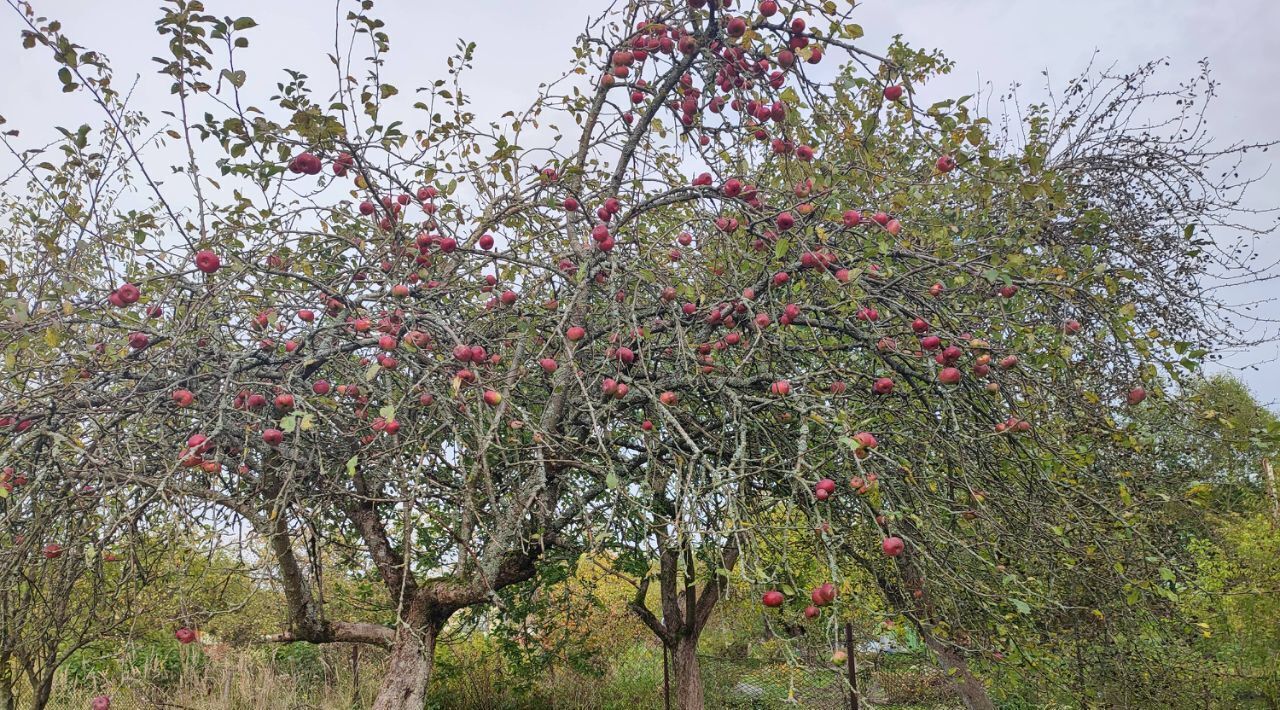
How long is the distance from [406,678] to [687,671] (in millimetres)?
4231

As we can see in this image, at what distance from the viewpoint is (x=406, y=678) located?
11.5ft

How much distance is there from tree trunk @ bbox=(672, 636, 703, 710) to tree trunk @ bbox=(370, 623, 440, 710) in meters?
4.04

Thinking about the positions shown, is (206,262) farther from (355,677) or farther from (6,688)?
(355,677)

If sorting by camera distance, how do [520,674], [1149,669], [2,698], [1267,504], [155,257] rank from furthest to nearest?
[1267,504] < [520,674] < [2,698] < [1149,669] < [155,257]

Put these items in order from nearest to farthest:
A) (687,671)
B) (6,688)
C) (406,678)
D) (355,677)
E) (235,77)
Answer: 1. (235,77)
2. (406,678)
3. (6,688)
4. (687,671)
5. (355,677)

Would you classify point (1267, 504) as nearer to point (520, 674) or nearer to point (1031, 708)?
point (1031, 708)

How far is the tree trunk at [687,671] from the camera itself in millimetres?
7031

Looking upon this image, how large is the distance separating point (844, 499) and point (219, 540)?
257 cm

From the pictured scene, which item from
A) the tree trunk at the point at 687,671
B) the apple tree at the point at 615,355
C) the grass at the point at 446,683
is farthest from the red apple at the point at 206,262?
the tree trunk at the point at 687,671

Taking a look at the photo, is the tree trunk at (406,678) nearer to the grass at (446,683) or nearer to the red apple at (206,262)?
the red apple at (206,262)

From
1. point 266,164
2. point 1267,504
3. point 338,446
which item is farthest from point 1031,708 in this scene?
point 266,164

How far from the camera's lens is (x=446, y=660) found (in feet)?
27.0

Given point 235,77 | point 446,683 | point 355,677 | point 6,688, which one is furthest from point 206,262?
point 446,683

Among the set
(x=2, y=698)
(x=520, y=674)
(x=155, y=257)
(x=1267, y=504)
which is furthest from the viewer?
(x=1267, y=504)
